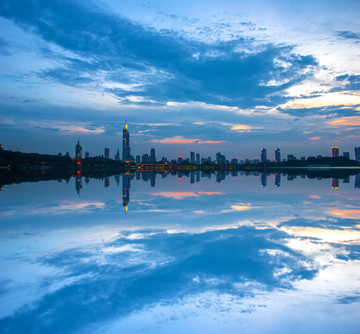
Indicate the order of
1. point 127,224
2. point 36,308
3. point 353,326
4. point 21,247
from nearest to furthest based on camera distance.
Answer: point 353,326
point 36,308
point 21,247
point 127,224

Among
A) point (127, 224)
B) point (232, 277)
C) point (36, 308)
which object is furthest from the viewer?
point (127, 224)

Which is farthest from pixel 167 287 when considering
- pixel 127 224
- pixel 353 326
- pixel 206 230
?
pixel 127 224

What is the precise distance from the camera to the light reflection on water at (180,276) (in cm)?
571

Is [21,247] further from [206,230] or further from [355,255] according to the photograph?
[355,255]

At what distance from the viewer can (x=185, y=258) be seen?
927 centimetres

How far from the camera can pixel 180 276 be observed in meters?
7.79

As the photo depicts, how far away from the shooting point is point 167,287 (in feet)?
23.4

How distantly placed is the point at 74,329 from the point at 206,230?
8.24 metres

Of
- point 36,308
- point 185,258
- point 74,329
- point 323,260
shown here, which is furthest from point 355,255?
point 36,308

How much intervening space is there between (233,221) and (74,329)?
419 inches

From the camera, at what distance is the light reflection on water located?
571 centimetres

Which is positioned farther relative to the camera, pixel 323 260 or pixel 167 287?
pixel 323 260

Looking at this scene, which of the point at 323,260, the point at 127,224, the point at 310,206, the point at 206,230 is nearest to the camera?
the point at 323,260

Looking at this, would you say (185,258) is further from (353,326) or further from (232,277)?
(353,326)
